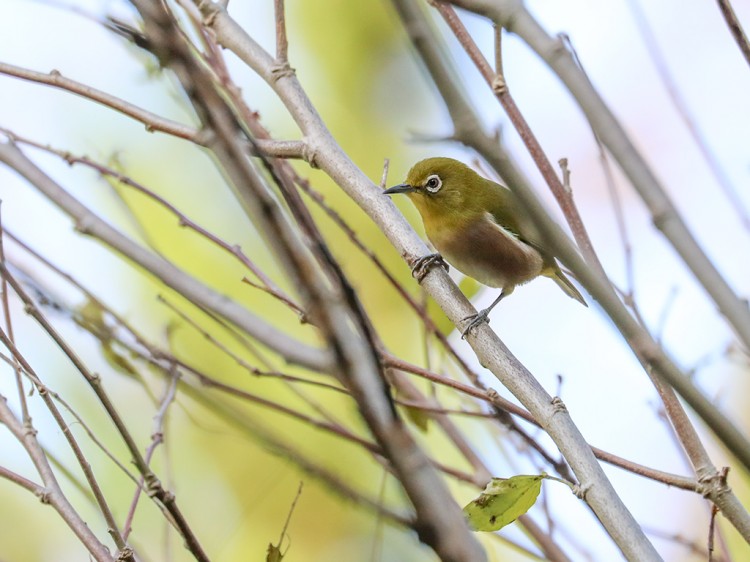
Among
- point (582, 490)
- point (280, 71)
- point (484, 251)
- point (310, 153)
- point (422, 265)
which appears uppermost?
point (484, 251)

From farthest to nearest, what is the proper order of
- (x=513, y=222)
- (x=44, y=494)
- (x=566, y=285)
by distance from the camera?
(x=566, y=285) < (x=513, y=222) < (x=44, y=494)

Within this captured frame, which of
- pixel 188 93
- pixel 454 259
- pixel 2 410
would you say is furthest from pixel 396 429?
pixel 454 259

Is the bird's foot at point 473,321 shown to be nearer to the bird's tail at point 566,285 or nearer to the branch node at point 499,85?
the branch node at point 499,85

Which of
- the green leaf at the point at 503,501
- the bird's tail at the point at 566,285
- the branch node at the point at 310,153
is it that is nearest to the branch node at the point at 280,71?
the branch node at the point at 310,153

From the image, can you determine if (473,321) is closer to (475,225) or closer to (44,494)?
(44,494)

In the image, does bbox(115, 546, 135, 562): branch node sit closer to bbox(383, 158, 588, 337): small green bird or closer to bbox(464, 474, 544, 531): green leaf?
bbox(464, 474, 544, 531): green leaf

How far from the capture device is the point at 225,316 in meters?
1.48

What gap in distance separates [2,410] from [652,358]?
150cm

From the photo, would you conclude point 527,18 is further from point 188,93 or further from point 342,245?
point 342,245

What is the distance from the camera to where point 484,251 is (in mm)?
3723

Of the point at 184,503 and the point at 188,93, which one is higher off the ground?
the point at 184,503

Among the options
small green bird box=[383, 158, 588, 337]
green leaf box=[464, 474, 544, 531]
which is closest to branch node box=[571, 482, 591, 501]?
green leaf box=[464, 474, 544, 531]

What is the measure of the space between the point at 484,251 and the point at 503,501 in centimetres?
206

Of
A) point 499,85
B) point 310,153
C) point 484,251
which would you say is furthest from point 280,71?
point 484,251
